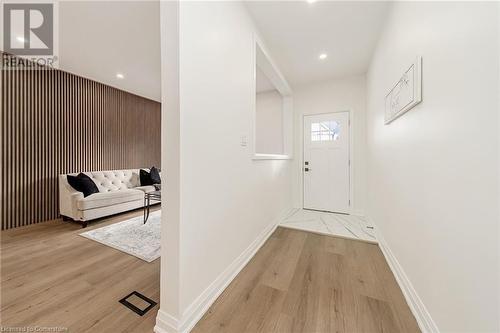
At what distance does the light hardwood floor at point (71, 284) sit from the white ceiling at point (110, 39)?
2.56 meters

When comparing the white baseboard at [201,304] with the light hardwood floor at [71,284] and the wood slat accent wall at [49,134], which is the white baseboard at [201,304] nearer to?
the light hardwood floor at [71,284]

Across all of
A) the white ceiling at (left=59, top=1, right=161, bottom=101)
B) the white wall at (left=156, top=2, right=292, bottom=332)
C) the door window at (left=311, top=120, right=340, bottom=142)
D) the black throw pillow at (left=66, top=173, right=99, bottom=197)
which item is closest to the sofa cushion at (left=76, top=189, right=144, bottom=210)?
the black throw pillow at (left=66, top=173, right=99, bottom=197)

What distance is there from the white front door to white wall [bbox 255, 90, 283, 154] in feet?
1.94

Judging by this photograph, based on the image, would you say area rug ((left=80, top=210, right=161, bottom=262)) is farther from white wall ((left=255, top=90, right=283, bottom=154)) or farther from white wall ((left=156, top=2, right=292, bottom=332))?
white wall ((left=255, top=90, right=283, bottom=154))

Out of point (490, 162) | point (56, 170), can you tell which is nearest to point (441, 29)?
point (490, 162)

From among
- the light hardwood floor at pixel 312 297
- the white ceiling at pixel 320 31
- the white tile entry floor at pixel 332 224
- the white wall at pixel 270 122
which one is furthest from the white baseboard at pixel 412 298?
the white wall at pixel 270 122

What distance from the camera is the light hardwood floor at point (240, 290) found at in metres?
1.17

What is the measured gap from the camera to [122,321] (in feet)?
3.87

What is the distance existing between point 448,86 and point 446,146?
1.00ft

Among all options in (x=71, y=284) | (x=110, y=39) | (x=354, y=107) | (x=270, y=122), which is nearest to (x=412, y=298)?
(x=71, y=284)

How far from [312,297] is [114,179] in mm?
3972

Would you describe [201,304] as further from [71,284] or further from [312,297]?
[71,284]

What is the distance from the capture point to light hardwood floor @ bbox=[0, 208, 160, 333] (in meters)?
1.19

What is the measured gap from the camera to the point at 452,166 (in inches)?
36.3
